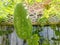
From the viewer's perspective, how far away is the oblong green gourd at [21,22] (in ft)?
4.41

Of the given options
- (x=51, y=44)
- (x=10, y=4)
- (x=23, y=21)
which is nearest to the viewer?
(x=23, y=21)

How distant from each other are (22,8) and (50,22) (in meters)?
1.31

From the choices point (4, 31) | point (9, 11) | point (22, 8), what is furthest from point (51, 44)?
point (22, 8)

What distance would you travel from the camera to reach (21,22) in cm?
144

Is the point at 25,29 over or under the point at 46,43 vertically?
over

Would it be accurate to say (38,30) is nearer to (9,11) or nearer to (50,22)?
(50,22)

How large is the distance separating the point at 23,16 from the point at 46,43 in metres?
1.20

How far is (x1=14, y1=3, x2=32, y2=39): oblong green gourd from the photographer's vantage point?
1343 millimetres

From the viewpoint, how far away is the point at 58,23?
106 inches

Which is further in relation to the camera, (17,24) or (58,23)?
(58,23)

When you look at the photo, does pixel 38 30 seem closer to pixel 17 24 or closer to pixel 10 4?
pixel 10 4

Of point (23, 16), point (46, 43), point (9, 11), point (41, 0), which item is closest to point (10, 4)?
point (9, 11)

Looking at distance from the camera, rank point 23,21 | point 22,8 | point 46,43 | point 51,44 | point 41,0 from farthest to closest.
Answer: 1. point 51,44
2. point 46,43
3. point 41,0
4. point 23,21
5. point 22,8

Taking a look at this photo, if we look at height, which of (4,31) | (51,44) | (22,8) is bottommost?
(51,44)
